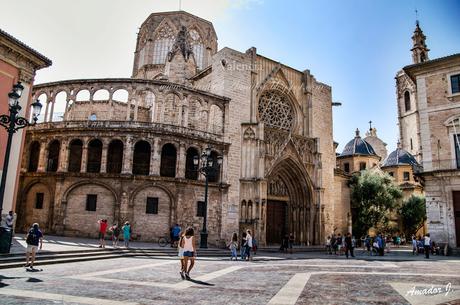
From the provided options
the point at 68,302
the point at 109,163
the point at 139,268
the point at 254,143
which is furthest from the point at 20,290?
the point at 254,143

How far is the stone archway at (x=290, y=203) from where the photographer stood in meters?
27.1

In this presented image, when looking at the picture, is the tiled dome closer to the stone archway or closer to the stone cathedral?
the stone cathedral

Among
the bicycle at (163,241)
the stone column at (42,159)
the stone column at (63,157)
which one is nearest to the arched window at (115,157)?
the stone column at (63,157)

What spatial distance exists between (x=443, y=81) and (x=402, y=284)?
1891 centimetres

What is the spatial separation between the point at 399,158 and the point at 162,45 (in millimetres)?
34537

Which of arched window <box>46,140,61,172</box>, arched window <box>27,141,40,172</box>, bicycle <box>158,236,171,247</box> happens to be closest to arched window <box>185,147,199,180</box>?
bicycle <box>158,236,171,247</box>

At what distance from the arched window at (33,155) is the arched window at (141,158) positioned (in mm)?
6790

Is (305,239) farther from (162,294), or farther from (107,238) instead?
(162,294)

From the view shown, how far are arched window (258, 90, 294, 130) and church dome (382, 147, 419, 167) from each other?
24741mm

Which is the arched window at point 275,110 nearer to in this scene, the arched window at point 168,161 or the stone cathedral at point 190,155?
the stone cathedral at point 190,155

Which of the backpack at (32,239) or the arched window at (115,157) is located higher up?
the arched window at (115,157)

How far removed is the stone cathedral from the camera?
71.2 ft

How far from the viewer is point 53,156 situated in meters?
23.8

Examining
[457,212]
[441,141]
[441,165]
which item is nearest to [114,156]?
[441,165]
